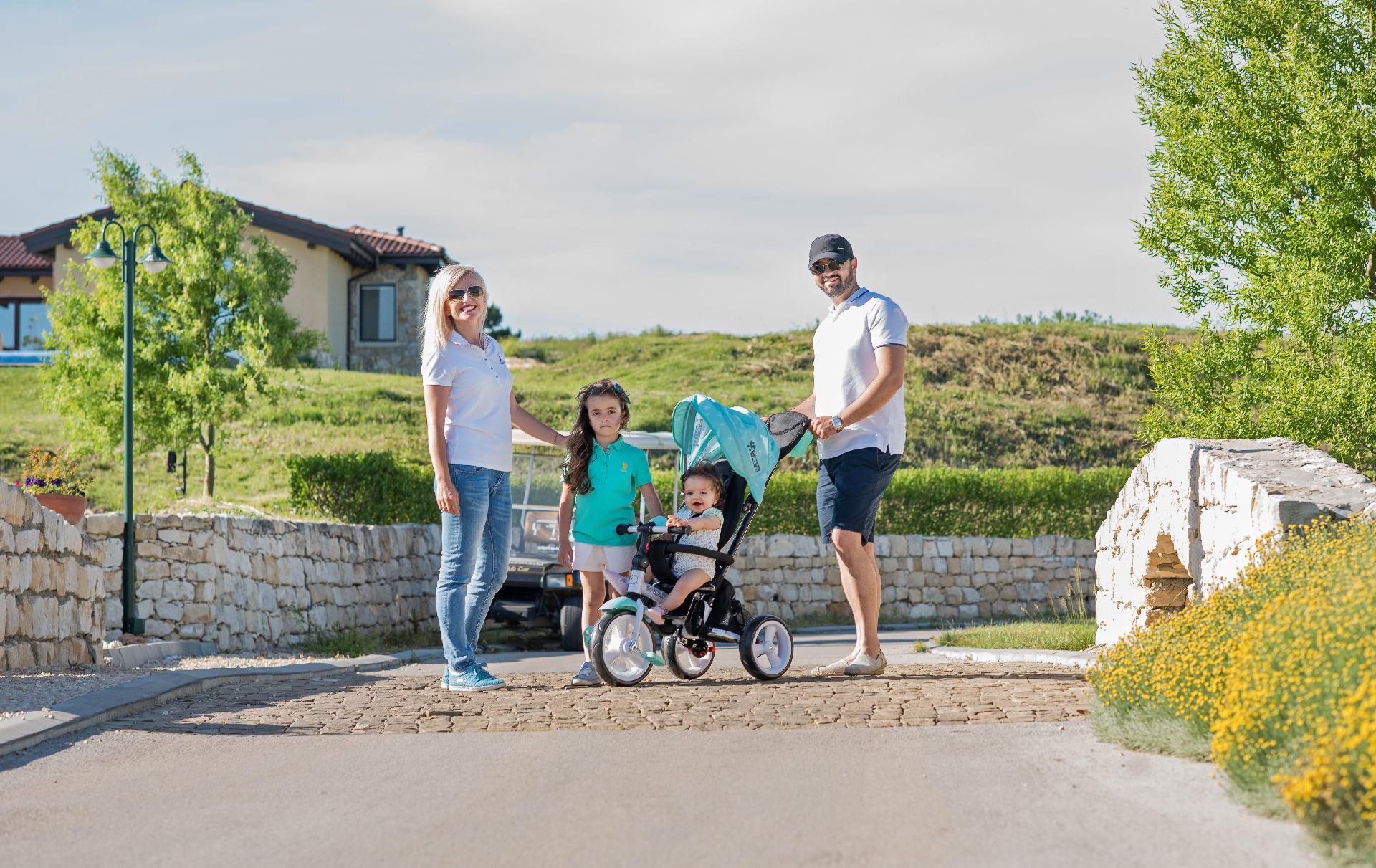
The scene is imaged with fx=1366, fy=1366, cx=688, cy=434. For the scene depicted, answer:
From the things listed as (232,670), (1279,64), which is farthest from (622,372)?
(232,670)

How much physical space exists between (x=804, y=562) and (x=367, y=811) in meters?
16.9

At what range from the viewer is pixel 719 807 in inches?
160

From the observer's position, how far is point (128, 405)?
1353 cm

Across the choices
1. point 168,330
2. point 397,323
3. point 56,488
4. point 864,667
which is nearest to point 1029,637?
point 864,667

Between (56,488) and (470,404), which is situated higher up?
(470,404)

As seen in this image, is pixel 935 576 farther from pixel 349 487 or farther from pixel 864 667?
pixel 864 667

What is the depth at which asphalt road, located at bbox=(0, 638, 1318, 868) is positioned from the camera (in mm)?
3586

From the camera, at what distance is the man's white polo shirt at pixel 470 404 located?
709 centimetres

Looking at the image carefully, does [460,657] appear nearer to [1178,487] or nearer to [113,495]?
[1178,487]

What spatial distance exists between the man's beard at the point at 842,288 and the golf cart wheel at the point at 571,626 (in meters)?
6.70

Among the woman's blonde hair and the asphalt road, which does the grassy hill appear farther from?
the asphalt road

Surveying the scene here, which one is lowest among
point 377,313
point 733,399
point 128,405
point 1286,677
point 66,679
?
point 66,679

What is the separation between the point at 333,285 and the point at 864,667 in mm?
29831

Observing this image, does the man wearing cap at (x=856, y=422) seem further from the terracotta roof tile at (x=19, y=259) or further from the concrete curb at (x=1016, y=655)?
the terracotta roof tile at (x=19, y=259)
